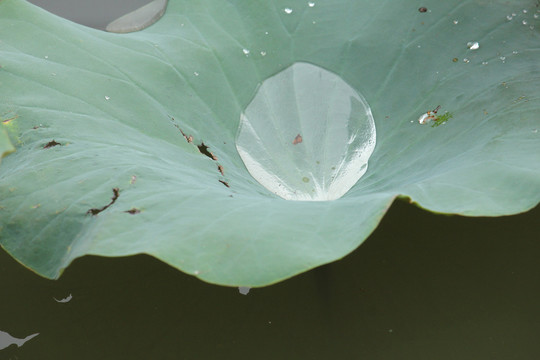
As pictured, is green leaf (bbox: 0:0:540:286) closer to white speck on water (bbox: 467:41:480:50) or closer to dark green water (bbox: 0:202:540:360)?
white speck on water (bbox: 467:41:480:50)

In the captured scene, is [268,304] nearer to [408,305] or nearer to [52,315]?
[408,305]

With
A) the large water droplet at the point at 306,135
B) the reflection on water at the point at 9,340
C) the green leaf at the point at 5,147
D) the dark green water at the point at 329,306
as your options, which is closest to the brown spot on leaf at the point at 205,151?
the large water droplet at the point at 306,135

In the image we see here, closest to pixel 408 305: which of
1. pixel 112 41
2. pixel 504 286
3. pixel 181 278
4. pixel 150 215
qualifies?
pixel 504 286

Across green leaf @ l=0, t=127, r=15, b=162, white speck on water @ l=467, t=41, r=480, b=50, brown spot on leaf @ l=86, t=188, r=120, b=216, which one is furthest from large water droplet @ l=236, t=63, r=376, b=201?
green leaf @ l=0, t=127, r=15, b=162

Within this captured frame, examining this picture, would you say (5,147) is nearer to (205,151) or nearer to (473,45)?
(205,151)

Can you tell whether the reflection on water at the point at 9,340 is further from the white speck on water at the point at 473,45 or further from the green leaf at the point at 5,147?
the white speck on water at the point at 473,45

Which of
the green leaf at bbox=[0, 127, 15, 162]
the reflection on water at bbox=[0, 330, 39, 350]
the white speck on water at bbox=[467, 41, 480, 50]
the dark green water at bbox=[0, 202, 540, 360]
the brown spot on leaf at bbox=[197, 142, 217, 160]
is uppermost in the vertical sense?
the green leaf at bbox=[0, 127, 15, 162]
